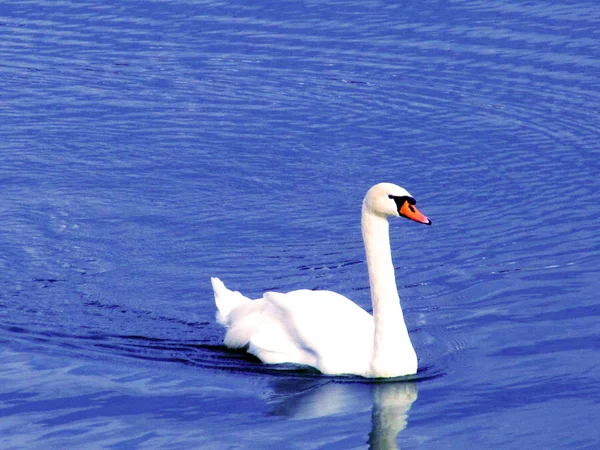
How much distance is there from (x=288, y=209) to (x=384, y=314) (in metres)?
4.71

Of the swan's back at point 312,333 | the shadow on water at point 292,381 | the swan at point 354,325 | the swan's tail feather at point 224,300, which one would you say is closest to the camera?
the shadow on water at point 292,381

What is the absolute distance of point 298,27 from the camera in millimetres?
22453

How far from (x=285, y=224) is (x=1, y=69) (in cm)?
752

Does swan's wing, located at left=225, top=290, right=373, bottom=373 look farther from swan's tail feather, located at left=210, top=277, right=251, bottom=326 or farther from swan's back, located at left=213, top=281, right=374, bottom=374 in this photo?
swan's tail feather, located at left=210, top=277, right=251, bottom=326

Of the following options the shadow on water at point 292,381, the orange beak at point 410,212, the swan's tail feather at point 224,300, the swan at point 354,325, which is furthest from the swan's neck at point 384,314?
the swan's tail feather at point 224,300

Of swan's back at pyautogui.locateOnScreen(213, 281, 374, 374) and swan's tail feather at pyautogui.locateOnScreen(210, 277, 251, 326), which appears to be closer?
swan's back at pyautogui.locateOnScreen(213, 281, 374, 374)

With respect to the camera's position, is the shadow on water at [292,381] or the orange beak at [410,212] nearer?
the shadow on water at [292,381]

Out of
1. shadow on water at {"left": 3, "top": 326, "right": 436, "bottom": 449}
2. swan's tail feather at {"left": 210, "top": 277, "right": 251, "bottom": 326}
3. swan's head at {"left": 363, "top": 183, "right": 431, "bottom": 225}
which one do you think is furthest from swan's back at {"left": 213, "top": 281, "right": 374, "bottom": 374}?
swan's head at {"left": 363, "top": 183, "right": 431, "bottom": 225}

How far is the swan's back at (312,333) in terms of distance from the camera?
1159cm

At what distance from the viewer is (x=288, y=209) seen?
16.1 meters

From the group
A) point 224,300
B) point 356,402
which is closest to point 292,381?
point 356,402

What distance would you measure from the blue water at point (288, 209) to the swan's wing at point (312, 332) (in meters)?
0.22

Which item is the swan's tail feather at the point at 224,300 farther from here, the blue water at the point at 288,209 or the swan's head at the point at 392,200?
the swan's head at the point at 392,200

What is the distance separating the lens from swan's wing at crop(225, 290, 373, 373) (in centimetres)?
1160
